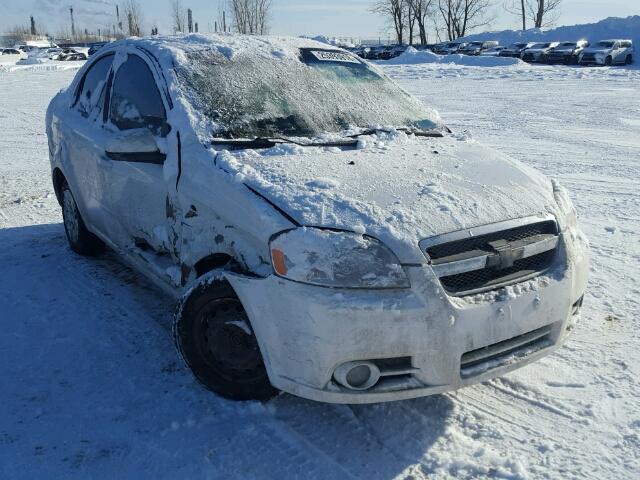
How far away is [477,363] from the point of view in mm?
2551

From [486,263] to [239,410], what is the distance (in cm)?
134

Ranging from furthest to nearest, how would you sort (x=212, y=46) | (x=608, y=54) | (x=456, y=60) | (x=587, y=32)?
(x=587, y=32) → (x=456, y=60) → (x=608, y=54) → (x=212, y=46)

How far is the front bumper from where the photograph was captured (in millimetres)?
2348

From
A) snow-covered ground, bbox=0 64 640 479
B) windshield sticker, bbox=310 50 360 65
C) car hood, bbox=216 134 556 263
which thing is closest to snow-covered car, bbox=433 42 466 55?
windshield sticker, bbox=310 50 360 65

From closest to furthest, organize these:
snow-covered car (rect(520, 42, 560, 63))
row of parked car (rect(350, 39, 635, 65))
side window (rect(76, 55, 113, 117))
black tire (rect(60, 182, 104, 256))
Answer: side window (rect(76, 55, 113, 117))
black tire (rect(60, 182, 104, 256))
row of parked car (rect(350, 39, 635, 65))
snow-covered car (rect(520, 42, 560, 63))

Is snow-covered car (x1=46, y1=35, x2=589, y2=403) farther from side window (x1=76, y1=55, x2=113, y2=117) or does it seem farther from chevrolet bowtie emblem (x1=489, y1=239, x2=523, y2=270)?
side window (x1=76, y1=55, x2=113, y2=117)

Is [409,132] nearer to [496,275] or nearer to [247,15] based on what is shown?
[496,275]

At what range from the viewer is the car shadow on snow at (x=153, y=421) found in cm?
250

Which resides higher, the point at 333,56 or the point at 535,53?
the point at 535,53

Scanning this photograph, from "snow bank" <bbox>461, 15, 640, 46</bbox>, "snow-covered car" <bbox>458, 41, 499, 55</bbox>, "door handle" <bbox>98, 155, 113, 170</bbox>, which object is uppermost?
"snow bank" <bbox>461, 15, 640, 46</bbox>

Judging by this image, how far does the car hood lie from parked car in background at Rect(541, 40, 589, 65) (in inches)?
1253

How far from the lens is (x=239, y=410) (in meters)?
2.86

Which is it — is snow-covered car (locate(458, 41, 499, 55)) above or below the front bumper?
above

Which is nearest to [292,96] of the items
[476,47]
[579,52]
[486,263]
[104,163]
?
[104,163]
